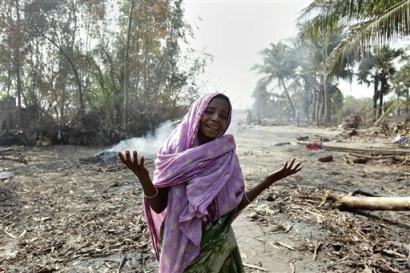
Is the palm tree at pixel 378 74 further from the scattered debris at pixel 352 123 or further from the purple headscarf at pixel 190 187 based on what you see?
the purple headscarf at pixel 190 187

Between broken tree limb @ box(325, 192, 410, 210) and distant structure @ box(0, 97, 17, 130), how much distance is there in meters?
17.7

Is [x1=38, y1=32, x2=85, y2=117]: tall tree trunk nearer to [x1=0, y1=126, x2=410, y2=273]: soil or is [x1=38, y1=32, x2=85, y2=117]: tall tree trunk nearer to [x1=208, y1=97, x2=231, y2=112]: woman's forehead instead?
[x1=0, y1=126, x2=410, y2=273]: soil

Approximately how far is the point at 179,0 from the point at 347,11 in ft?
42.6

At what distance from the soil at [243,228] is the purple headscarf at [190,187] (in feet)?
5.57

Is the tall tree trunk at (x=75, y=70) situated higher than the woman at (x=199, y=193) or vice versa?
the tall tree trunk at (x=75, y=70)

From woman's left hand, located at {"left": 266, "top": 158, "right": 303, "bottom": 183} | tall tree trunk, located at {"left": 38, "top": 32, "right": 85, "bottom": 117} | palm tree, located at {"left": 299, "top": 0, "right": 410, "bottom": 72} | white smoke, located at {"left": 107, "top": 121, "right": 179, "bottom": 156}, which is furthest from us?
tall tree trunk, located at {"left": 38, "top": 32, "right": 85, "bottom": 117}

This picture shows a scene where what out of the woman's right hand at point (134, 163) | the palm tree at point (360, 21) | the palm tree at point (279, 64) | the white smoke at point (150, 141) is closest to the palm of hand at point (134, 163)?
the woman's right hand at point (134, 163)

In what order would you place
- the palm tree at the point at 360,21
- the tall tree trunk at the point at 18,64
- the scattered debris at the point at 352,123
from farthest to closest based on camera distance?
1. the scattered debris at the point at 352,123
2. the tall tree trunk at the point at 18,64
3. the palm tree at the point at 360,21

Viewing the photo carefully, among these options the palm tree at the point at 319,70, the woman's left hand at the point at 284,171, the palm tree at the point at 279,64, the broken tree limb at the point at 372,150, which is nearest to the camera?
the woman's left hand at the point at 284,171

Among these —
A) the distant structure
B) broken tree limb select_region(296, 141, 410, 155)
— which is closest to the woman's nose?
broken tree limb select_region(296, 141, 410, 155)

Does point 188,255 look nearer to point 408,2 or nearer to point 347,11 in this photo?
point 408,2

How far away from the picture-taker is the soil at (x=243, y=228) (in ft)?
11.2

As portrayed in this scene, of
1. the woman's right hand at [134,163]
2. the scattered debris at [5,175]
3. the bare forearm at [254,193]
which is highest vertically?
the woman's right hand at [134,163]

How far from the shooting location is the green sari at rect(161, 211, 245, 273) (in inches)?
71.5
